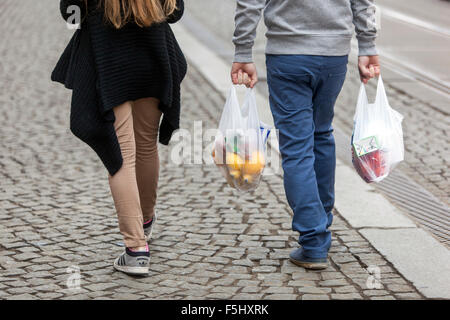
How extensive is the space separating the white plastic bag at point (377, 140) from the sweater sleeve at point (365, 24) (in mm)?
175

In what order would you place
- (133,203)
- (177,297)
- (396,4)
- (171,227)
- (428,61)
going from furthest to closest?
(396,4) < (428,61) < (171,227) < (133,203) < (177,297)

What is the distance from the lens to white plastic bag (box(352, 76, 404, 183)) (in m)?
3.95

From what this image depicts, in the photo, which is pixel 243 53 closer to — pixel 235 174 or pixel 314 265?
pixel 235 174

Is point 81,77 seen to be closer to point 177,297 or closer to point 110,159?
point 110,159

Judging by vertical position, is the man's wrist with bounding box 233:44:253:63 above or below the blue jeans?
above

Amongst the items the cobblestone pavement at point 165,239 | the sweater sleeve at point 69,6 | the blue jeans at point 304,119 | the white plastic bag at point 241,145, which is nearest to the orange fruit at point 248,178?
the white plastic bag at point 241,145

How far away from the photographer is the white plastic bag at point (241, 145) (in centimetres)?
391

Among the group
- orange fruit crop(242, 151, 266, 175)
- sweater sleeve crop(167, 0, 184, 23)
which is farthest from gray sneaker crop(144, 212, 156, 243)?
sweater sleeve crop(167, 0, 184, 23)

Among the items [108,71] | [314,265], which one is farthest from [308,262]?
[108,71]

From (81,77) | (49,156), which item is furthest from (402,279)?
(49,156)

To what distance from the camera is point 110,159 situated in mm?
3775

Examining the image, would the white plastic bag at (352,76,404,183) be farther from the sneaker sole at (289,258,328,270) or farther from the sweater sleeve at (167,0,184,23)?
the sweater sleeve at (167,0,184,23)

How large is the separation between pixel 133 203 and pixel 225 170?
0.47m

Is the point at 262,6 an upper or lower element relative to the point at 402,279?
upper
